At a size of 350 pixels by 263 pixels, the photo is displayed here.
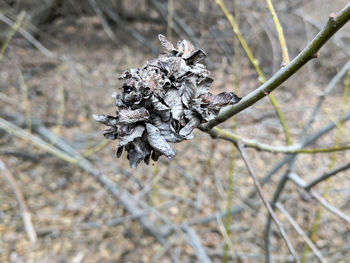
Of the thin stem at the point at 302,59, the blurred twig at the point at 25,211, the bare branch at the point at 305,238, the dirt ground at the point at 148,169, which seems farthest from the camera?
the dirt ground at the point at 148,169

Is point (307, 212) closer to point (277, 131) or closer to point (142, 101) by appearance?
point (277, 131)

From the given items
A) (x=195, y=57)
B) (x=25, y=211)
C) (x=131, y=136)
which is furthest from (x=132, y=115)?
(x=25, y=211)

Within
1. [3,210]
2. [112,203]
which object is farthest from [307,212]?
[3,210]

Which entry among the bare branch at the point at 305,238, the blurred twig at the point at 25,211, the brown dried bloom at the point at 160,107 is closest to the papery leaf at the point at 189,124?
the brown dried bloom at the point at 160,107

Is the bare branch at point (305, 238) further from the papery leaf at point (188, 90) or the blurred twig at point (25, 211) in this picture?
the blurred twig at point (25, 211)

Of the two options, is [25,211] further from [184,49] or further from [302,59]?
[302,59]

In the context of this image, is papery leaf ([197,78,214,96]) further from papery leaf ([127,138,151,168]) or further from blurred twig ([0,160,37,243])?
blurred twig ([0,160,37,243])
